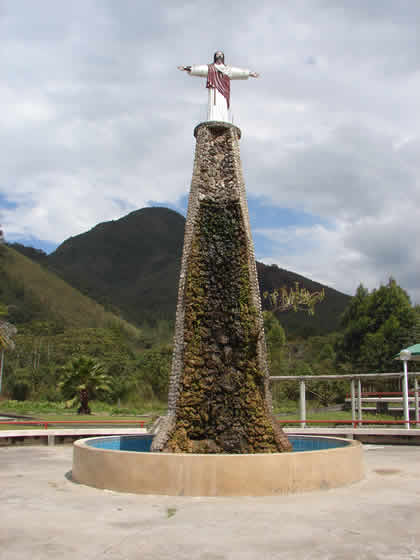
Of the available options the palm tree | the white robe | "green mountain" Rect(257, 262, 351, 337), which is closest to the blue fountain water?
the white robe

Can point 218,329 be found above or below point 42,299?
below

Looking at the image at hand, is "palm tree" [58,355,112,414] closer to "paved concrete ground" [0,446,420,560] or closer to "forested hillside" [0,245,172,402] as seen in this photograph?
"forested hillside" [0,245,172,402]

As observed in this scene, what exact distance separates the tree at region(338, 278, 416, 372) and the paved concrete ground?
34.8 meters

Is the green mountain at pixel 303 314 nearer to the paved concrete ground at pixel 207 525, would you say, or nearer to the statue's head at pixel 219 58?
the statue's head at pixel 219 58

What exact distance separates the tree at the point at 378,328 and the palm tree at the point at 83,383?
72.4 feet

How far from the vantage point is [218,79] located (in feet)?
36.8

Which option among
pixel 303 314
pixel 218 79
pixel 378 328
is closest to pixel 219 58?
pixel 218 79

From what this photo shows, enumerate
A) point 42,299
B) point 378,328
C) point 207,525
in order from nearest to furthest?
point 207,525 → point 378,328 → point 42,299

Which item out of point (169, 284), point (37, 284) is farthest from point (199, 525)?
point (169, 284)

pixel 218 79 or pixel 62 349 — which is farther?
pixel 62 349

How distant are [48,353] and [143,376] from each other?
678 inches

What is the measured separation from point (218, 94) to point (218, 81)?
363 millimetres

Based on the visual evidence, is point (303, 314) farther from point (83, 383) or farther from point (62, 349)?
point (83, 383)

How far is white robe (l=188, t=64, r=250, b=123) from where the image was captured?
10.9 m
